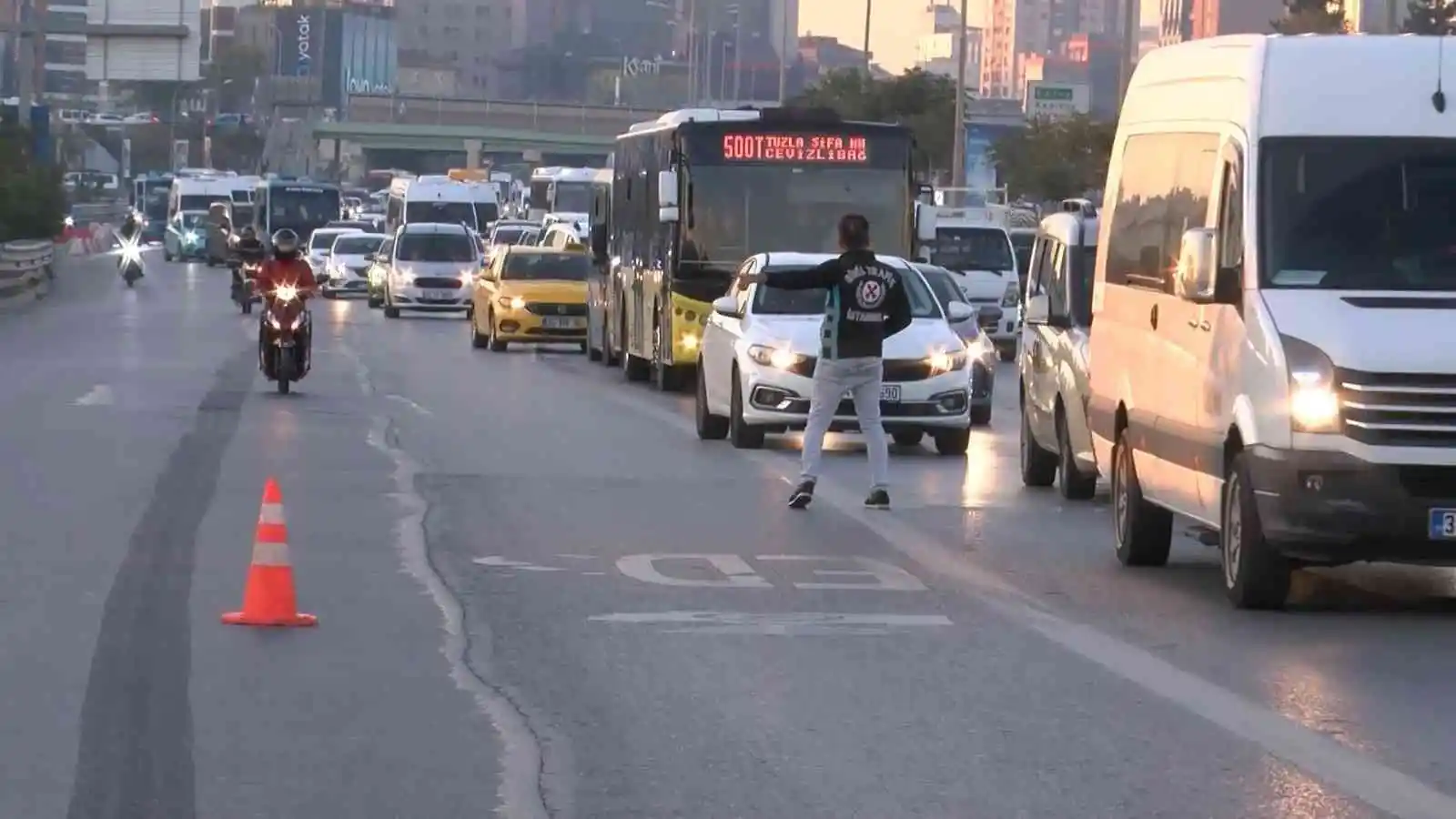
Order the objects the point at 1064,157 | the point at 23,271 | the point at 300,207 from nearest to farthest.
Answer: the point at 23,271
the point at 1064,157
the point at 300,207

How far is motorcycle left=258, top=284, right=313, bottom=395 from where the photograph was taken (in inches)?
1144

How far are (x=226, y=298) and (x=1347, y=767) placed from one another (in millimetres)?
53255

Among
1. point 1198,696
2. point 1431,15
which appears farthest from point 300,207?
point 1198,696

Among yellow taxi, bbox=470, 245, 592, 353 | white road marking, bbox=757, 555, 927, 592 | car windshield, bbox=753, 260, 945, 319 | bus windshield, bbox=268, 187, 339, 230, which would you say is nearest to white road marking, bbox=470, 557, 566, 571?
white road marking, bbox=757, 555, 927, 592

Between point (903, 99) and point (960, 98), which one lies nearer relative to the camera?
point (960, 98)

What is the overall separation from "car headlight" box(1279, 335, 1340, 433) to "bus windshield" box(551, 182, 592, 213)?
6787cm

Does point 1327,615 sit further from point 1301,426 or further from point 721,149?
point 721,149

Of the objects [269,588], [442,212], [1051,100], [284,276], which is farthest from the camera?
[1051,100]

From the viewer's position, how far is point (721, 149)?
31234mm

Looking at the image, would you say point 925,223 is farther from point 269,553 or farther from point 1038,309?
point 269,553

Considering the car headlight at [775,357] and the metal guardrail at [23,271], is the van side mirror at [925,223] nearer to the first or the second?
the car headlight at [775,357]

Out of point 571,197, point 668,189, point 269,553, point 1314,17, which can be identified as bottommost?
point 269,553

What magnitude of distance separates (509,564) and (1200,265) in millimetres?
3645

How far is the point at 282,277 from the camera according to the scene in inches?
1161
